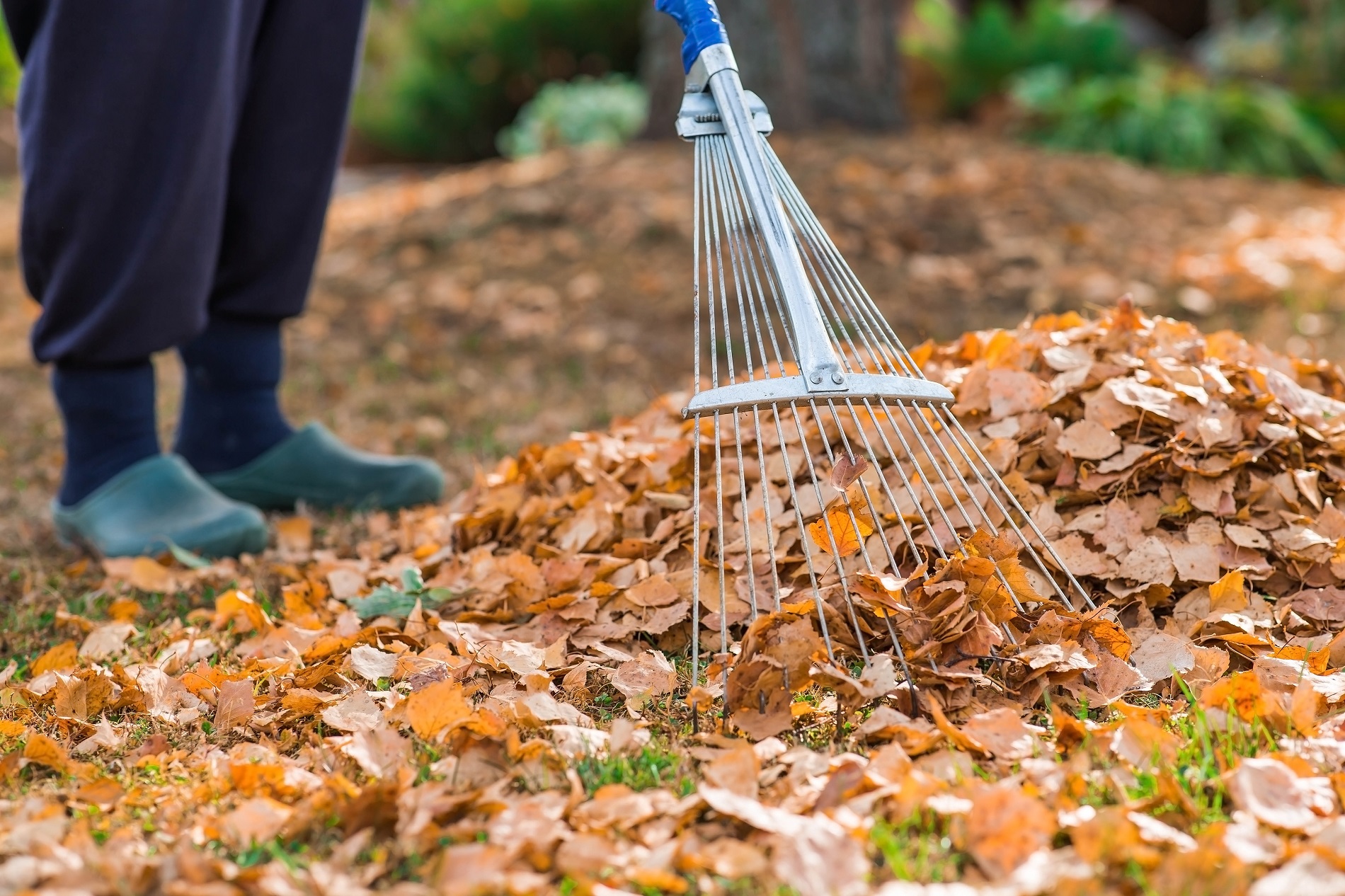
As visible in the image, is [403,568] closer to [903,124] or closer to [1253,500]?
[1253,500]

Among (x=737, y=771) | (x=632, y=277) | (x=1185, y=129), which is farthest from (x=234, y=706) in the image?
(x=1185, y=129)

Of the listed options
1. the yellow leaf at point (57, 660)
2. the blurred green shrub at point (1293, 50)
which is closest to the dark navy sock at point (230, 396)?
the yellow leaf at point (57, 660)

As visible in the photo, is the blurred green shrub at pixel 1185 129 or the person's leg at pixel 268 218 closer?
the person's leg at pixel 268 218

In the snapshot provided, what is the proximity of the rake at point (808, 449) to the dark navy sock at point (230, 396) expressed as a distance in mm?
1137

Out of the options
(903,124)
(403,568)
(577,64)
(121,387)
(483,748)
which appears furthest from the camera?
(577,64)

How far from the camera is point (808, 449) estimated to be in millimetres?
1773

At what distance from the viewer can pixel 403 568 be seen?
199 cm

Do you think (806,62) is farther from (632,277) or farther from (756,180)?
(756,180)

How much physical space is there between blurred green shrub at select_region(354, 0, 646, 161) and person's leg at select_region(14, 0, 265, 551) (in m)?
6.71

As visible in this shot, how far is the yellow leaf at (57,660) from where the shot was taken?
170cm

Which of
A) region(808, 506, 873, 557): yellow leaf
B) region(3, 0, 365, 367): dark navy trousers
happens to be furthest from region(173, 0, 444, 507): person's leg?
region(808, 506, 873, 557): yellow leaf

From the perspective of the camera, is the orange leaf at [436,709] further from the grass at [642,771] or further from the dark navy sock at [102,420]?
the dark navy sock at [102,420]

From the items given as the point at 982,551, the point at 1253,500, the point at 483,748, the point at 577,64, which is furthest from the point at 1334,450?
the point at 577,64

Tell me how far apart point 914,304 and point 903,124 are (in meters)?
2.00
